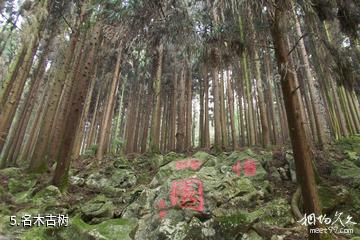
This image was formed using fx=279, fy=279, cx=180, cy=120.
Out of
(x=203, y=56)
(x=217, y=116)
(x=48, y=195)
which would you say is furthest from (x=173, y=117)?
(x=48, y=195)

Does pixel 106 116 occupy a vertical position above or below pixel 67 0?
below

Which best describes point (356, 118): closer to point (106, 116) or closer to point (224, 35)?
point (224, 35)

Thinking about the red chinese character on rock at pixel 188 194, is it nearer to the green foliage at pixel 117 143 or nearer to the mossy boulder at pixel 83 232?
the mossy boulder at pixel 83 232

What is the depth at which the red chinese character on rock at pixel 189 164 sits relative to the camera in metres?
8.13

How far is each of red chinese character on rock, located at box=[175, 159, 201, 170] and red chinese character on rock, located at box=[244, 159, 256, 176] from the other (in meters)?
1.37

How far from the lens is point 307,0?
4.58m

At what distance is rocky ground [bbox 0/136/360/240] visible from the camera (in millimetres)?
5090

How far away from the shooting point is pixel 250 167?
25.8 feet

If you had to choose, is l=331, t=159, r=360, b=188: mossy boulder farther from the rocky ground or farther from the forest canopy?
the forest canopy

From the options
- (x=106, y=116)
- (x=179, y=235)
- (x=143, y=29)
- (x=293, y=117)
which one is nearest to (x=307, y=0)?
(x=293, y=117)

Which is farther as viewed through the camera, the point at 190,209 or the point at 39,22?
the point at 39,22

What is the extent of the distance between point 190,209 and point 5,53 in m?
17.9

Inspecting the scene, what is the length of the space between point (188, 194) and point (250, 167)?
2536 millimetres

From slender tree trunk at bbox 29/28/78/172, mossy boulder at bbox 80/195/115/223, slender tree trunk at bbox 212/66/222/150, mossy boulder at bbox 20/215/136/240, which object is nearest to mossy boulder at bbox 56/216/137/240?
mossy boulder at bbox 20/215/136/240
